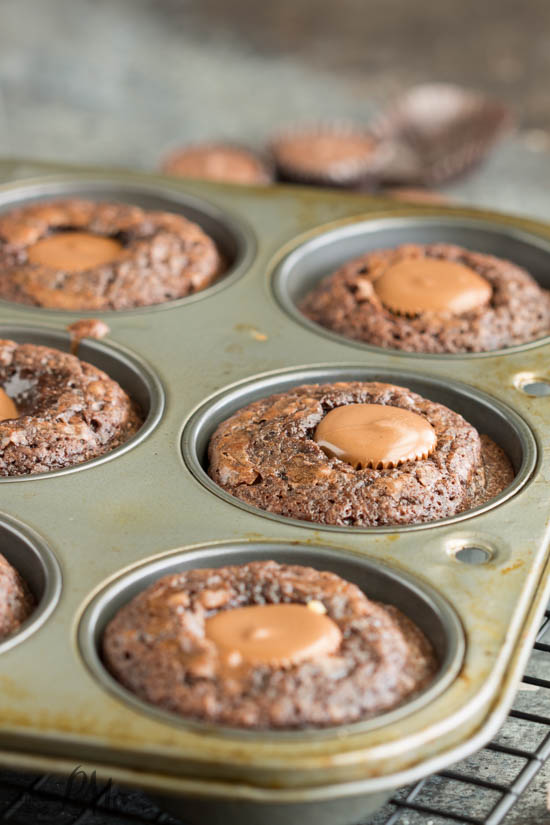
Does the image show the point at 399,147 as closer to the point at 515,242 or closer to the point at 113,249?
the point at 515,242

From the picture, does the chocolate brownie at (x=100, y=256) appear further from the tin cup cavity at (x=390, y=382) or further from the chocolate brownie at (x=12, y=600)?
the chocolate brownie at (x=12, y=600)

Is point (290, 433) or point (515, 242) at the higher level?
point (515, 242)

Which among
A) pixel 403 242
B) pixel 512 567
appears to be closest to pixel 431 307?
pixel 403 242

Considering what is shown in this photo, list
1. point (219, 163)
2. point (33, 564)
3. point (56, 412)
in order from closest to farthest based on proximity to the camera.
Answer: point (33, 564), point (56, 412), point (219, 163)

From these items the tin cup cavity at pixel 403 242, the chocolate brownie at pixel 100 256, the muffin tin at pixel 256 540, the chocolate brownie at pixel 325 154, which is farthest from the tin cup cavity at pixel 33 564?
the chocolate brownie at pixel 325 154

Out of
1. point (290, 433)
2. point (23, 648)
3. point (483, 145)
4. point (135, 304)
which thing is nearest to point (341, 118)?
point (483, 145)

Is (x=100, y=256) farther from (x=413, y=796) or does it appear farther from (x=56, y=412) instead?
(x=413, y=796)

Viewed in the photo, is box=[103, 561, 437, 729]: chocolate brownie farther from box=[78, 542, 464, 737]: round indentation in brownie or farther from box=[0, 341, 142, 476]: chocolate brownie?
box=[0, 341, 142, 476]: chocolate brownie
